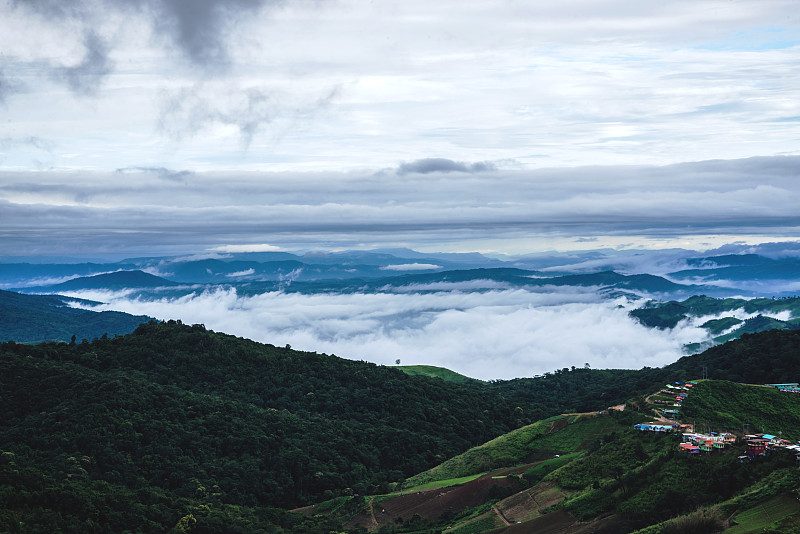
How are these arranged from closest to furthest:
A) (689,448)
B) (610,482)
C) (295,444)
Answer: (689,448), (610,482), (295,444)

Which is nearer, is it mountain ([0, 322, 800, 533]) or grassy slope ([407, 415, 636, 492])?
mountain ([0, 322, 800, 533])

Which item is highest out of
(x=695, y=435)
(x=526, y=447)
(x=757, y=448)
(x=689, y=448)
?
(x=757, y=448)

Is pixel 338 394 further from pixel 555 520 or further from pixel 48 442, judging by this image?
pixel 555 520

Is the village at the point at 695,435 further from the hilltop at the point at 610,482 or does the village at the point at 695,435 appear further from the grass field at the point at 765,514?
the grass field at the point at 765,514

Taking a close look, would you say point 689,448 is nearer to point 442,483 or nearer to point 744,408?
point 744,408

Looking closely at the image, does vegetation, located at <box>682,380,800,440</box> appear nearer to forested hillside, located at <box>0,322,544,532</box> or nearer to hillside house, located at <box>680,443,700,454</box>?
hillside house, located at <box>680,443,700,454</box>

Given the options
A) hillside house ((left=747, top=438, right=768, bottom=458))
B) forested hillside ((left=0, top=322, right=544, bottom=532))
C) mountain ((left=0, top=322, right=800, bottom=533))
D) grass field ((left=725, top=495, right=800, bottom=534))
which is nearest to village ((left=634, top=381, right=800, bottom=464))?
hillside house ((left=747, top=438, right=768, bottom=458))

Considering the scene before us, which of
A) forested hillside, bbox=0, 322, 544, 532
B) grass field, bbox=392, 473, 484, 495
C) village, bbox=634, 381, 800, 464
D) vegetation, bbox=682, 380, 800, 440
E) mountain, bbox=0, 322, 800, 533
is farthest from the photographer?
grass field, bbox=392, 473, 484, 495

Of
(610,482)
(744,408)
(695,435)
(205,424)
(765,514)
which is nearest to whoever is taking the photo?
(765,514)

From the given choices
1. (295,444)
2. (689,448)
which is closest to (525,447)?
(295,444)
